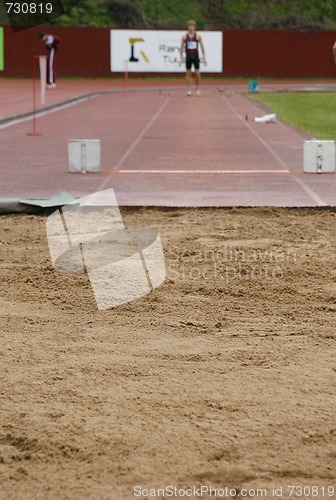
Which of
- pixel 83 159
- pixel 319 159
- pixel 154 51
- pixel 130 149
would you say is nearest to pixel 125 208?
pixel 83 159

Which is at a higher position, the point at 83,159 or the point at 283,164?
the point at 83,159

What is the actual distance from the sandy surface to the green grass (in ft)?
32.3

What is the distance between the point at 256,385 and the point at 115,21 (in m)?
49.6

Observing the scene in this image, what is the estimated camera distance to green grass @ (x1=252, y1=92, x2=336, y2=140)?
672 inches

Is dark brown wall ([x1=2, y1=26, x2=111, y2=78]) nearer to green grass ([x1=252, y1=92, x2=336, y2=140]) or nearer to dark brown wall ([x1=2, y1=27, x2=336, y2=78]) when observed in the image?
dark brown wall ([x1=2, y1=27, x2=336, y2=78])

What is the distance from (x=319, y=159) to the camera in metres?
10.4

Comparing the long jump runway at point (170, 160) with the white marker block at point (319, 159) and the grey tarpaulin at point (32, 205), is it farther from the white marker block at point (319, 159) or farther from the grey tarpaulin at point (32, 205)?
the grey tarpaulin at point (32, 205)

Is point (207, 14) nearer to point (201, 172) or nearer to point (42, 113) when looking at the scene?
point (42, 113)

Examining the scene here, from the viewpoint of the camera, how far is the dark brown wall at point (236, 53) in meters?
43.3

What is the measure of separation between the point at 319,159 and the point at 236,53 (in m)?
35.2

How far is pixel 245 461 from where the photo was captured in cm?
290

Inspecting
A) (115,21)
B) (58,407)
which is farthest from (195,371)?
(115,21)

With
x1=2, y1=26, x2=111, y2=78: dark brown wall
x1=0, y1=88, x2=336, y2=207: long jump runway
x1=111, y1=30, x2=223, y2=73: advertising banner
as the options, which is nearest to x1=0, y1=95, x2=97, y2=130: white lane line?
x1=0, y1=88, x2=336, y2=207: long jump runway

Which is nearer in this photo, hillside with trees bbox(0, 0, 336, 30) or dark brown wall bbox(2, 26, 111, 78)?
dark brown wall bbox(2, 26, 111, 78)
